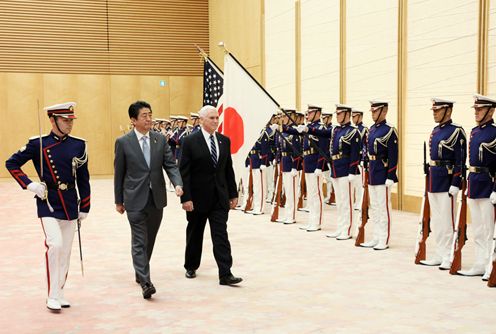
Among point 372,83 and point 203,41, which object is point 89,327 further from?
point 203,41

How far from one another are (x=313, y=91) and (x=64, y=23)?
8.90m

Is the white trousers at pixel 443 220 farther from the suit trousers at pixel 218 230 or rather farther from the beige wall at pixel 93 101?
the beige wall at pixel 93 101

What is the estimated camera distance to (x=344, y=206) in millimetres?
7984

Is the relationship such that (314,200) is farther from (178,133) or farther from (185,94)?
(185,94)

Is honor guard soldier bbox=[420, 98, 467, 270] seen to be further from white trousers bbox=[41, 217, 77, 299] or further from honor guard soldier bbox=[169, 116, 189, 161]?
honor guard soldier bbox=[169, 116, 189, 161]

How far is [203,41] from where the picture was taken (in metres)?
20.4

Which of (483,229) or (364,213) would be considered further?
(364,213)

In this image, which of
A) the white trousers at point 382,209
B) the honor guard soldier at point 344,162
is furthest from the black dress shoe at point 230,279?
the honor guard soldier at point 344,162

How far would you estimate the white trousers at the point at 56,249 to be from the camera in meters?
4.66

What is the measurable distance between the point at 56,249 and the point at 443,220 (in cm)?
355

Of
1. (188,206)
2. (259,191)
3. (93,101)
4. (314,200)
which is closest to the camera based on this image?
(188,206)

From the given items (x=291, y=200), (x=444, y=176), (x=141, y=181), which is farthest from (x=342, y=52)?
(x=141, y=181)

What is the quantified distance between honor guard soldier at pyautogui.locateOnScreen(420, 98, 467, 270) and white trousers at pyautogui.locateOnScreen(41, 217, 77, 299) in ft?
10.9

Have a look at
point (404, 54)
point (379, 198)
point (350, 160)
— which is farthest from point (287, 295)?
point (404, 54)
